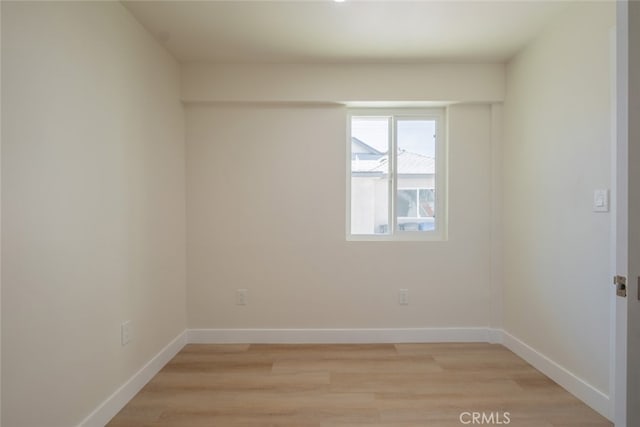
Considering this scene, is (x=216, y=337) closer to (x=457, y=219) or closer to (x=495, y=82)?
(x=457, y=219)

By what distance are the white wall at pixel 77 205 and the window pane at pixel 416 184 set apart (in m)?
2.13

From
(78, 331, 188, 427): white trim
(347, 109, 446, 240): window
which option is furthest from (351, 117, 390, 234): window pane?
(78, 331, 188, 427): white trim

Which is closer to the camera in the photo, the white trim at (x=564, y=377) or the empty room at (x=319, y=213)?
the empty room at (x=319, y=213)

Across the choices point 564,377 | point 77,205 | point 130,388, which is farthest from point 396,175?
point 130,388

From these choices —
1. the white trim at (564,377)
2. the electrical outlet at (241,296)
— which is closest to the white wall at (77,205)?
the electrical outlet at (241,296)

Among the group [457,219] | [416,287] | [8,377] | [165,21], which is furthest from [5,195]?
[457,219]

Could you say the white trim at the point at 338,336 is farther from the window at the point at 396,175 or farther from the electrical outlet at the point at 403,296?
the window at the point at 396,175

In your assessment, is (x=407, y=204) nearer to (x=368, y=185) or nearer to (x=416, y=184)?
(x=416, y=184)

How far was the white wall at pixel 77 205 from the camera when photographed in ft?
4.70

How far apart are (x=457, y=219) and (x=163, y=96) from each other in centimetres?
277

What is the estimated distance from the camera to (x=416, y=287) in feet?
10.6

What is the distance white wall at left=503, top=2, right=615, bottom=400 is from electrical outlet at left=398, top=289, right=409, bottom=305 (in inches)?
34.6

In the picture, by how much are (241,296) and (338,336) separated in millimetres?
973

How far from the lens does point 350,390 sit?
7.63 ft
